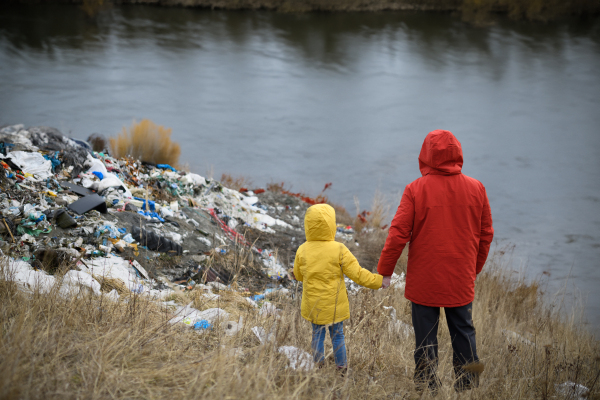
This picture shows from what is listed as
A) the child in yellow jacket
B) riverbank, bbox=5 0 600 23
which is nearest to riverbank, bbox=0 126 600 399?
the child in yellow jacket

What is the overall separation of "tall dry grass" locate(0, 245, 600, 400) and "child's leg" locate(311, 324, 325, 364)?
4.3 inches

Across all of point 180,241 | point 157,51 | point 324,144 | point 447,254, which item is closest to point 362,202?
point 324,144

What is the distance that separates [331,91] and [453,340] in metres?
25.9

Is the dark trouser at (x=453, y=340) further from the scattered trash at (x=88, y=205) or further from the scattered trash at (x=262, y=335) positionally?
the scattered trash at (x=88, y=205)

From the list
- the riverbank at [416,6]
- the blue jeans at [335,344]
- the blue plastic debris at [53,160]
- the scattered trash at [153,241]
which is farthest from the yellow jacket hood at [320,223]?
the riverbank at [416,6]

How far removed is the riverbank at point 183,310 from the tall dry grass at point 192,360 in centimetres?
1

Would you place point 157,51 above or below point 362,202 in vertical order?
above

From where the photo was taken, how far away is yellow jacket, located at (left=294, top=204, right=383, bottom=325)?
2.31 meters

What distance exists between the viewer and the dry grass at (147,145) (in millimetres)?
10133

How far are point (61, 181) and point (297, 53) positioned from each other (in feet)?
83.4

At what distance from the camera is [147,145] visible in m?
10.4

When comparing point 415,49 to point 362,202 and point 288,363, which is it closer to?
point 362,202

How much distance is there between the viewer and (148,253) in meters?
4.56

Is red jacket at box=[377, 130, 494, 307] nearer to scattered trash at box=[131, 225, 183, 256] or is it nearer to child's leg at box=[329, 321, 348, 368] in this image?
child's leg at box=[329, 321, 348, 368]
